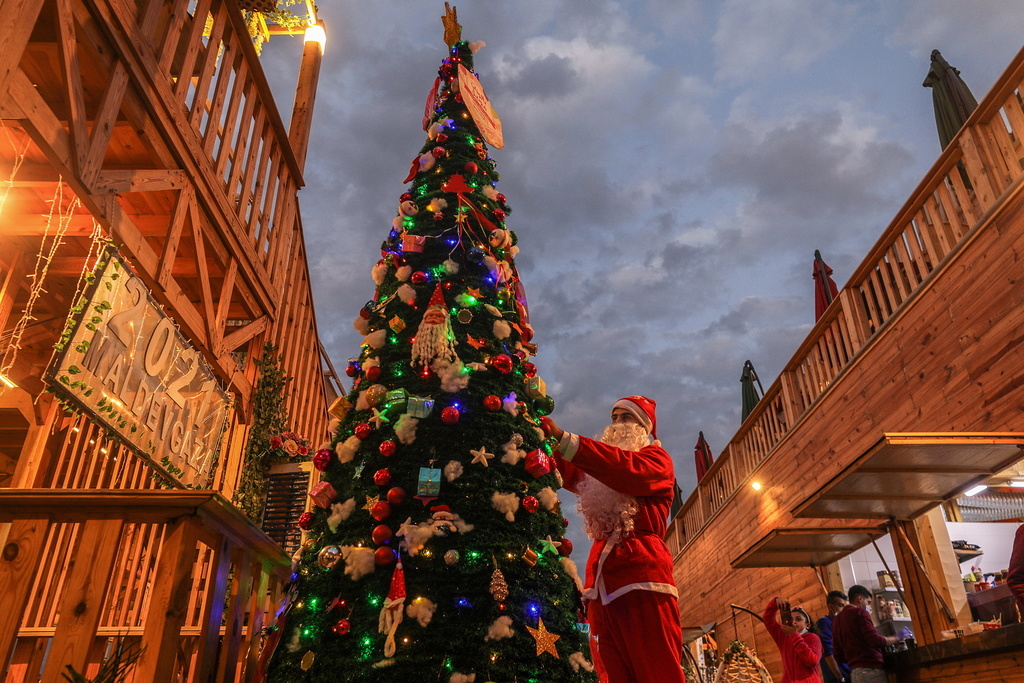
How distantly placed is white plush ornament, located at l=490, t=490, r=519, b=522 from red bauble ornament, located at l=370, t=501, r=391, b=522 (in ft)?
1.20

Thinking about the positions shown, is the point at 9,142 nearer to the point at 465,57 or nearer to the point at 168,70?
the point at 168,70

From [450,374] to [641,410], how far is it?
3.53 feet

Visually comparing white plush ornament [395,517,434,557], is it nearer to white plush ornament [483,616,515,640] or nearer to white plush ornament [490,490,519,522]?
white plush ornament [490,490,519,522]

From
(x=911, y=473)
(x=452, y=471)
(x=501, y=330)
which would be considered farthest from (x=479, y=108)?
(x=911, y=473)

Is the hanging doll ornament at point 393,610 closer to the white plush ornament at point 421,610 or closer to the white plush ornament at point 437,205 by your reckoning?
the white plush ornament at point 421,610

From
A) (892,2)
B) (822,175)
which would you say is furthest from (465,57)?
(892,2)

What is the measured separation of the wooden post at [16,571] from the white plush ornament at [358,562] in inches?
35.3

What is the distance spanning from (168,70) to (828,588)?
25.4ft

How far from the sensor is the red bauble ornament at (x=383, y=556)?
6.92ft

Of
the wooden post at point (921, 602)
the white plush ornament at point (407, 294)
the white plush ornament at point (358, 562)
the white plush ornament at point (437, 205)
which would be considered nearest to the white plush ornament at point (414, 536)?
the white plush ornament at point (358, 562)

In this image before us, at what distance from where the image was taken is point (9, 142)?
12.3 feet

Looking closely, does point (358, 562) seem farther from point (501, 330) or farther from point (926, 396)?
point (926, 396)

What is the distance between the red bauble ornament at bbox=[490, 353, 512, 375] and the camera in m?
2.60

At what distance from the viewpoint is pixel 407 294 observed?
2764mm
